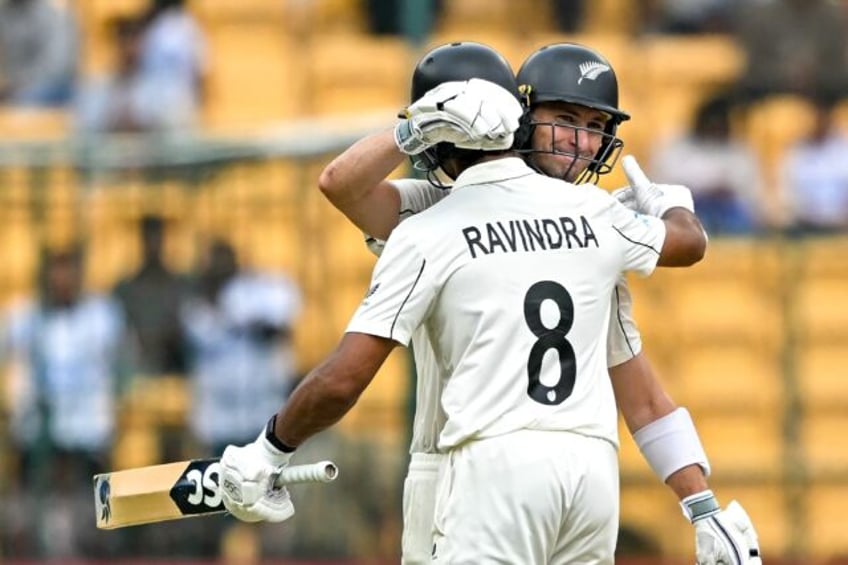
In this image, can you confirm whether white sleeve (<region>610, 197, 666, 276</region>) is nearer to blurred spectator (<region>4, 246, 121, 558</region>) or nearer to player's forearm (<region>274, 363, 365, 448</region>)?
player's forearm (<region>274, 363, 365, 448</region>)

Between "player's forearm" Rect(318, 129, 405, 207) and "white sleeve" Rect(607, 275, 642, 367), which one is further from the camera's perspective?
"white sleeve" Rect(607, 275, 642, 367)

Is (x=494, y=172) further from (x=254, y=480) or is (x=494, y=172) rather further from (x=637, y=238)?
(x=254, y=480)

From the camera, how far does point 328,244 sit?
1019cm

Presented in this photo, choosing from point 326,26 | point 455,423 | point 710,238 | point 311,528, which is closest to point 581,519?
point 455,423

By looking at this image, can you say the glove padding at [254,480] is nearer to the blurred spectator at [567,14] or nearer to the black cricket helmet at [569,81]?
the black cricket helmet at [569,81]

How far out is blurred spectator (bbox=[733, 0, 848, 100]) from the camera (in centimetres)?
1111

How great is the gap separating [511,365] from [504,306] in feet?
0.47

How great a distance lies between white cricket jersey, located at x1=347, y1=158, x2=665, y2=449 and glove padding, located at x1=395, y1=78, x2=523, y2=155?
18cm

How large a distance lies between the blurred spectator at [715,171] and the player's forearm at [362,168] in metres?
5.57

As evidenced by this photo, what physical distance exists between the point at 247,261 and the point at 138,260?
0.53 metres

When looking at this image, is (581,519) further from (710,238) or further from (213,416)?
(710,238)

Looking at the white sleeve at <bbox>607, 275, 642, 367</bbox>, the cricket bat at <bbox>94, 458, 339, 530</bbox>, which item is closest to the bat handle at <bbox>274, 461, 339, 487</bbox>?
the cricket bat at <bbox>94, 458, 339, 530</bbox>

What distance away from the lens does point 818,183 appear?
1070cm

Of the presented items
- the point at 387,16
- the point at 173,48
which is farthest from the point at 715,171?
the point at 173,48
